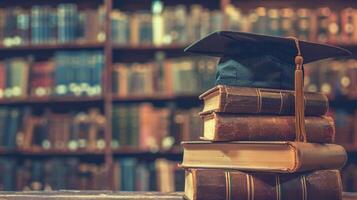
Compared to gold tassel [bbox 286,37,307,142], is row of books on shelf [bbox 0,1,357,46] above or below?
above

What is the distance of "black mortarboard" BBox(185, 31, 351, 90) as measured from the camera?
3.50 feet

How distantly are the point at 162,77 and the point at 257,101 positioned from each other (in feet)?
5.33

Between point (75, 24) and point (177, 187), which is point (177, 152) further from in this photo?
point (75, 24)

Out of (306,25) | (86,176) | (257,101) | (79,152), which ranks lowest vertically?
(86,176)

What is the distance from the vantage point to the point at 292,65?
111 cm

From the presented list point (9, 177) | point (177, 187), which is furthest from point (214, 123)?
point (9, 177)

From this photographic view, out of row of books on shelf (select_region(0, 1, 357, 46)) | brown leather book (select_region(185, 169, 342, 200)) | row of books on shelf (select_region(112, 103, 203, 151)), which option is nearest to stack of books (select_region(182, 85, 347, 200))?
brown leather book (select_region(185, 169, 342, 200))

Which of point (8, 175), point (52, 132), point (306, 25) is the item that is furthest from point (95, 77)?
point (306, 25)

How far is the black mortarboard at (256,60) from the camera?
107 centimetres

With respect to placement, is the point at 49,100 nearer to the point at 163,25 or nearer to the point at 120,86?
the point at 120,86

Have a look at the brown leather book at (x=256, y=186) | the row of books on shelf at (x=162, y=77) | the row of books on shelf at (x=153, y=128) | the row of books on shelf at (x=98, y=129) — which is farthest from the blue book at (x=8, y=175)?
the brown leather book at (x=256, y=186)

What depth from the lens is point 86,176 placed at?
264 centimetres

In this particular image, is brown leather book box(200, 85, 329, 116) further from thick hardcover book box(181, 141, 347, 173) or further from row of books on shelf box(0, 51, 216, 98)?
row of books on shelf box(0, 51, 216, 98)

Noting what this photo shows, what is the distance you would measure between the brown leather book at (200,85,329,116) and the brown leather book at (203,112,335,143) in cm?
1
